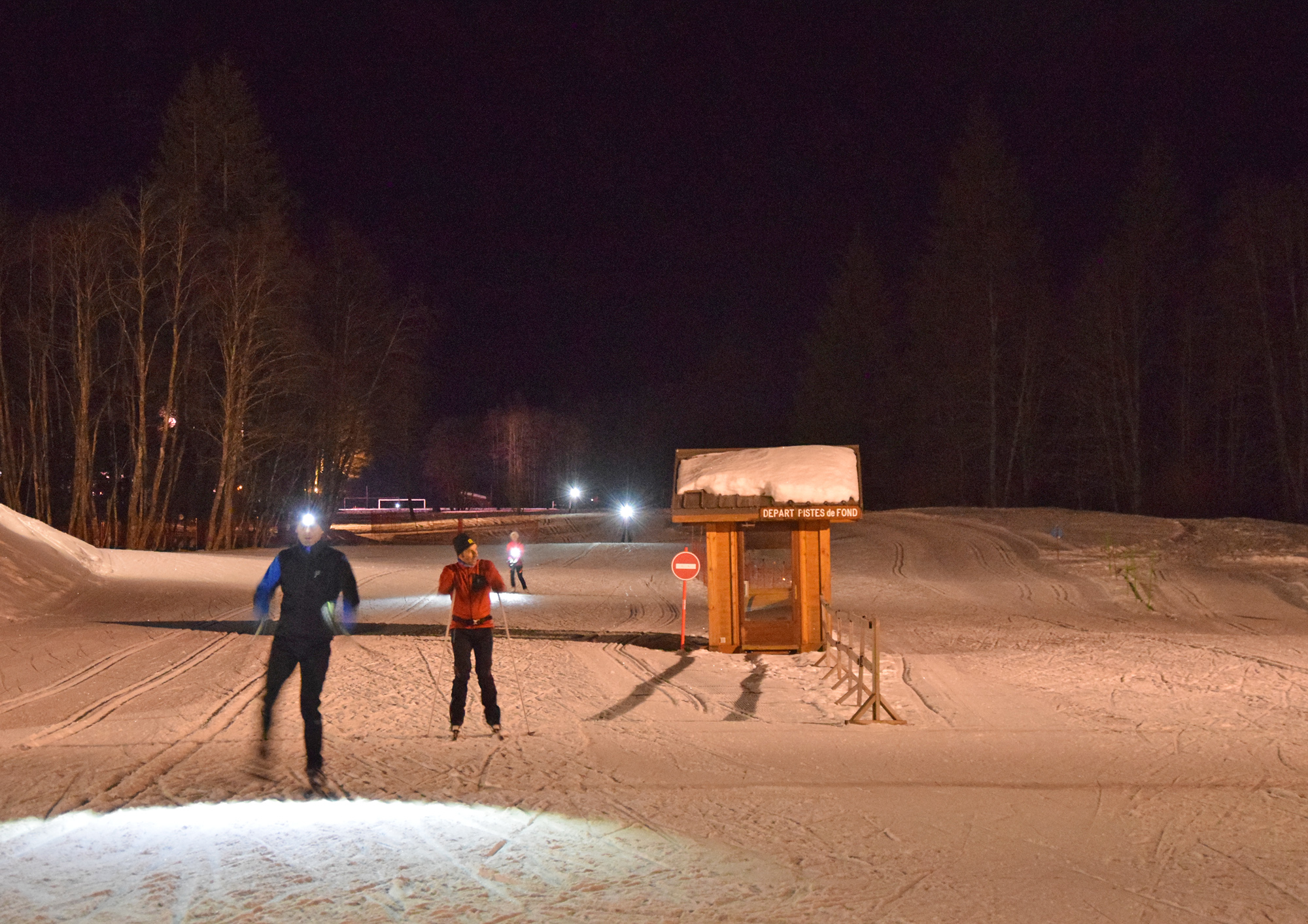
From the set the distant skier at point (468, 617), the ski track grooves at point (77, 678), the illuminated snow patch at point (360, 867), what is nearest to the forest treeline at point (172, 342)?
the ski track grooves at point (77, 678)

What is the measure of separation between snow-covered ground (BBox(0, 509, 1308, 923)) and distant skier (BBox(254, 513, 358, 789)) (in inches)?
21.0

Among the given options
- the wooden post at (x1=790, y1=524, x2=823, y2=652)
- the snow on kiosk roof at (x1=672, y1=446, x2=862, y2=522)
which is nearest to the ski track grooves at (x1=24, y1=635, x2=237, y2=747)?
the snow on kiosk roof at (x1=672, y1=446, x2=862, y2=522)

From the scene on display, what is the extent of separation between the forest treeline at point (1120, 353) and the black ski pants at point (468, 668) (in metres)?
39.4

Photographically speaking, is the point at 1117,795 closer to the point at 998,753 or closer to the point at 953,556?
the point at 998,753

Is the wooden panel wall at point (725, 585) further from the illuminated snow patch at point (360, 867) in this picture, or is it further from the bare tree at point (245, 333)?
the bare tree at point (245, 333)

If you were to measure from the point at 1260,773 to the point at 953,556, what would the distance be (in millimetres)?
25440

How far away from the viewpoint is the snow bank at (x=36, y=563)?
2095 centimetres

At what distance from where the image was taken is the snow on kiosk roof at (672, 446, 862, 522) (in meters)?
15.1

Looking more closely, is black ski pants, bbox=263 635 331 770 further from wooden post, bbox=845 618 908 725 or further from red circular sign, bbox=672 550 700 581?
red circular sign, bbox=672 550 700 581

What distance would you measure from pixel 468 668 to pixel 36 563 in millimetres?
18868

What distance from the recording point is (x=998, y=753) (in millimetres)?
8820

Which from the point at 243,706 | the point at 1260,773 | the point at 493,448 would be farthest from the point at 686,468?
the point at 493,448

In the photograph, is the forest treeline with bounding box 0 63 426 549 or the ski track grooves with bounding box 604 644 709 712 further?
the forest treeline with bounding box 0 63 426 549

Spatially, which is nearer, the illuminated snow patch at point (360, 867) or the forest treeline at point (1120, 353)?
the illuminated snow patch at point (360, 867)
